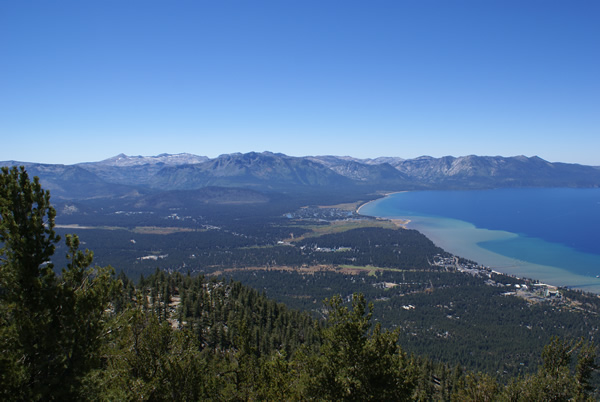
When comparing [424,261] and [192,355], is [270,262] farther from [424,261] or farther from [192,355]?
[192,355]

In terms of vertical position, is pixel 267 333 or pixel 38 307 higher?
pixel 38 307

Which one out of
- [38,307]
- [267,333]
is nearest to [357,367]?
[38,307]

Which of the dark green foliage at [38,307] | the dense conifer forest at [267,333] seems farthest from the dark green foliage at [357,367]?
the dark green foliage at [38,307]

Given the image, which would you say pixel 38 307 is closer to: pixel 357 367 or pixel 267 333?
pixel 357 367

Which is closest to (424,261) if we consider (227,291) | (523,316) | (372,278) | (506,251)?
(372,278)

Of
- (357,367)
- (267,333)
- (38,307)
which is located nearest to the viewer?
(38,307)

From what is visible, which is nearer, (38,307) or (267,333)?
(38,307)

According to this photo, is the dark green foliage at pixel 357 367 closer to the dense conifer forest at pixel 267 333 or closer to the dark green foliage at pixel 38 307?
the dense conifer forest at pixel 267 333

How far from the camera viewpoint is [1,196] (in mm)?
8875

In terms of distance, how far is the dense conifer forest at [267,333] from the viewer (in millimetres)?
8898

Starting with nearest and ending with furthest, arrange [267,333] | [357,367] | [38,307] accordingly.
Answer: [38,307]
[357,367]
[267,333]

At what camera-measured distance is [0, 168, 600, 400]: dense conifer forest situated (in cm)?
890

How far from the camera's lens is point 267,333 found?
42406mm

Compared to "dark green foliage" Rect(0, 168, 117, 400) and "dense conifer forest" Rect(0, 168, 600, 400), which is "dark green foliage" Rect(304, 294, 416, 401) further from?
"dark green foliage" Rect(0, 168, 117, 400)
